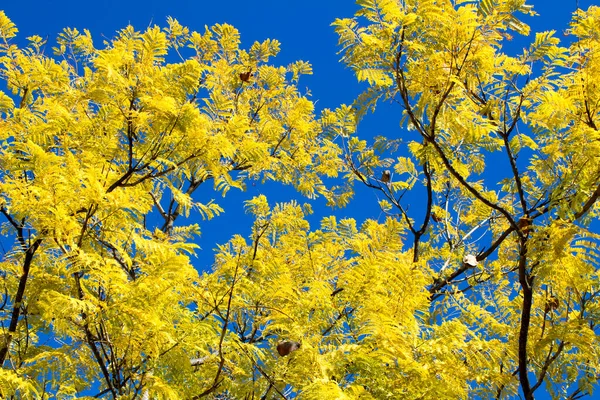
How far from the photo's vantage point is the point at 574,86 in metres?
4.04

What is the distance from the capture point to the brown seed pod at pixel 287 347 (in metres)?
3.48

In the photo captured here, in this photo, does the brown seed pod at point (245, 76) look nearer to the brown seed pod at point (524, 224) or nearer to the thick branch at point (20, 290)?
the thick branch at point (20, 290)

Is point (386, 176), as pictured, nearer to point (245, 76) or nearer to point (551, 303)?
point (245, 76)

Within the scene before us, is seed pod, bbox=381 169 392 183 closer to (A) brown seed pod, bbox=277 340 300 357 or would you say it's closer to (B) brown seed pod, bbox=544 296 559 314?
(B) brown seed pod, bbox=544 296 559 314

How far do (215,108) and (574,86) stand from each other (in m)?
3.06

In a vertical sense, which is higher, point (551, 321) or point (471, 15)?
point (471, 15)

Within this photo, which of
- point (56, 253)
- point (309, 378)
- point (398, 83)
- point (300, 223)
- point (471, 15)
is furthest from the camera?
point (300, 223)

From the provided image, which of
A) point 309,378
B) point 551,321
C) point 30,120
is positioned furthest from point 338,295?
point 30,120

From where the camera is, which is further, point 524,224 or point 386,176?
point 386,176

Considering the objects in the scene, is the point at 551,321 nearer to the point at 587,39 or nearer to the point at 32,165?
the point at 587,39

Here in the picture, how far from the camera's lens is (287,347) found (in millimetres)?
3496

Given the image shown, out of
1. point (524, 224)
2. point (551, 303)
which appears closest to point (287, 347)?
point (524, 224)

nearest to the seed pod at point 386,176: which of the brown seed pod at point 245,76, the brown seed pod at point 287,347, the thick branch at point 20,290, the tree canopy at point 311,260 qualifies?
the tree canopy at point 311,260

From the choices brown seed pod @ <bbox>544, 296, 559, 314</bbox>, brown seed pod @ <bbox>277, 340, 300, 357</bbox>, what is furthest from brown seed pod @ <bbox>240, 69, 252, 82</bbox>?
brown seed pod @ <bbox>277, 340, 300, 357</bbox>
